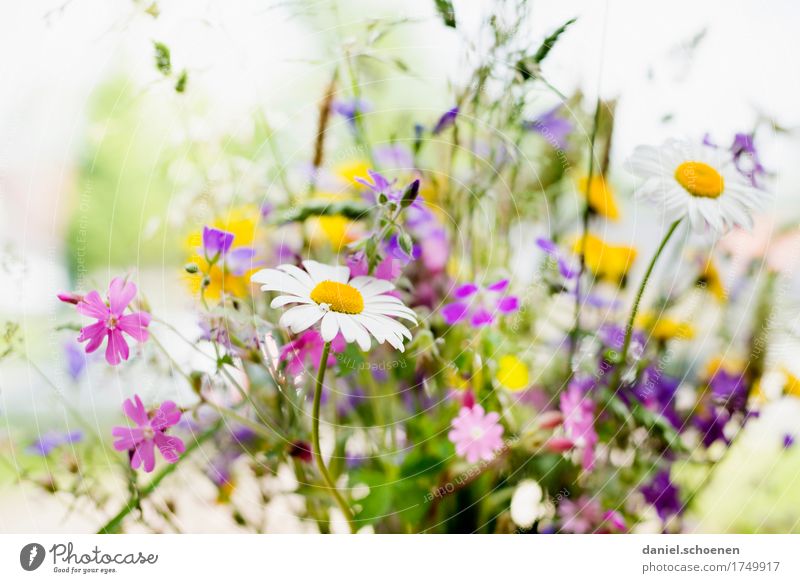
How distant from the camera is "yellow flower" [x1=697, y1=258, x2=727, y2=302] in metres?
0.41

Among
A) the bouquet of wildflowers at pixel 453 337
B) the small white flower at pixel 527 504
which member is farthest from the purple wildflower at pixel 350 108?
the small white flower at pixel 527 504

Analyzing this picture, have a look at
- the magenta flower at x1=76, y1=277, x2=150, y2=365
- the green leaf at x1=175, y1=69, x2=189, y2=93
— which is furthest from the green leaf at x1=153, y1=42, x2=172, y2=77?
the magenta flower at x1=76, y1=277, x2=150, y2=365

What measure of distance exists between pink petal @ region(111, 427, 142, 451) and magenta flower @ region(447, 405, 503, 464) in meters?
0.14

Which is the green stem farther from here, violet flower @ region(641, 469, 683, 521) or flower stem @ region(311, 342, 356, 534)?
violet flower @ region(641, 469, 683, 521)

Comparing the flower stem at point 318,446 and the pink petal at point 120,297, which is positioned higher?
the pink petal at point 120,297

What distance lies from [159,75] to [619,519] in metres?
0.33

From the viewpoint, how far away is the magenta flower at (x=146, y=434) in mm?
324

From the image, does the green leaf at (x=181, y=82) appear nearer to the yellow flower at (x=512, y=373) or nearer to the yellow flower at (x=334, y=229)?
the yellow flower at (x=334, y=229)

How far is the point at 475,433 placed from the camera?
1.12ft

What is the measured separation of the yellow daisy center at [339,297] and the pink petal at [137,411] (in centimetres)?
10

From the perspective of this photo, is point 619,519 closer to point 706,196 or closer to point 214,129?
point 706,196

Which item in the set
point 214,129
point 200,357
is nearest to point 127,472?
point 200,357

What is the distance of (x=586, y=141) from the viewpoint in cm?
39

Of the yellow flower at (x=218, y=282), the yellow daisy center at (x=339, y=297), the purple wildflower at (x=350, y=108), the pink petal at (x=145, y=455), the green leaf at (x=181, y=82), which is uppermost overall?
the green leaf at (x=181, y=82)
